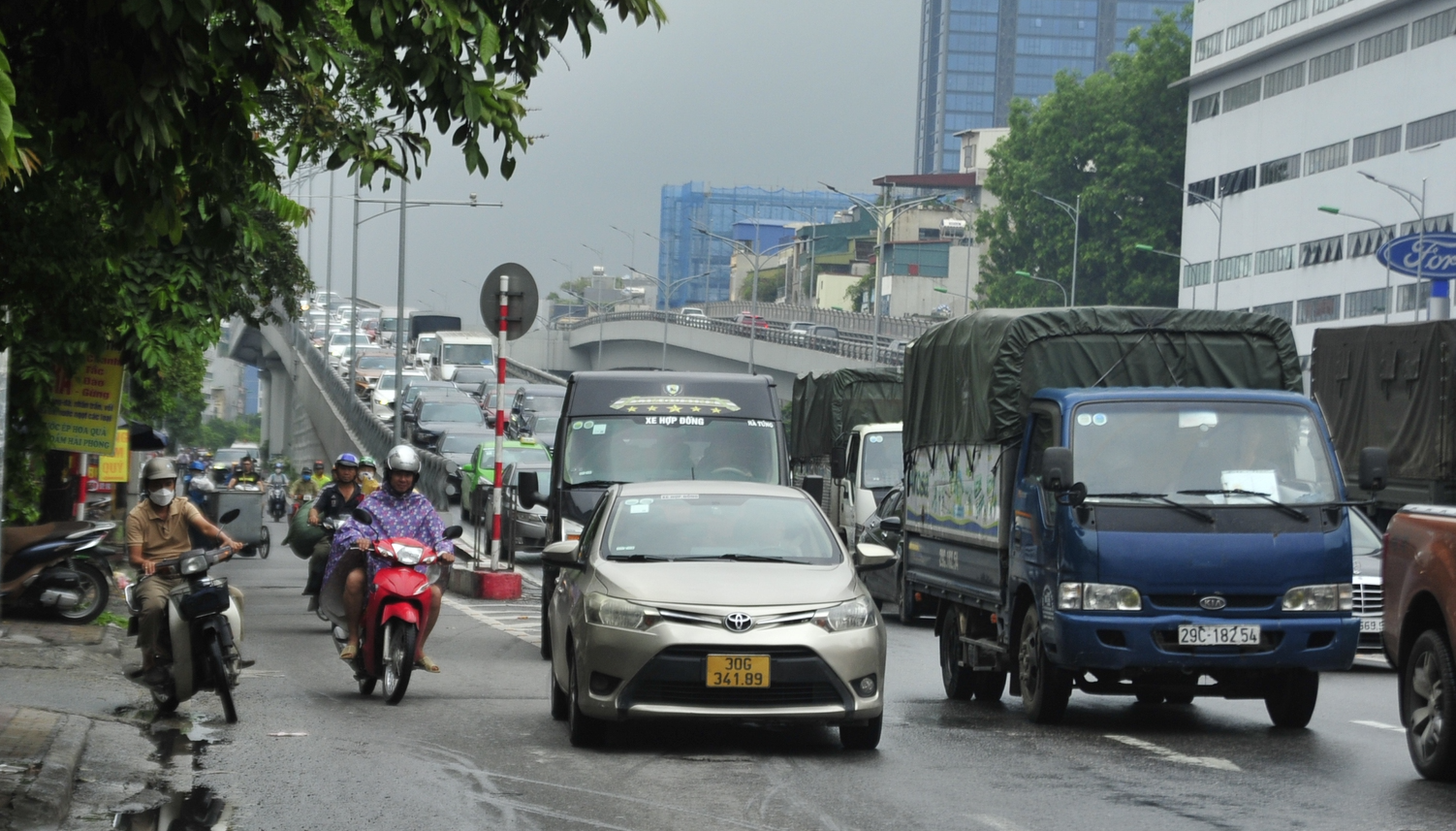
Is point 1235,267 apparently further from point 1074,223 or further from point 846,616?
point 846,616

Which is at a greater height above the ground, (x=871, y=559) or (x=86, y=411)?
(x=86, y=411)

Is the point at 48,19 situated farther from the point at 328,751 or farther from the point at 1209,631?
the point at 1209,631

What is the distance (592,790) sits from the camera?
8.68m

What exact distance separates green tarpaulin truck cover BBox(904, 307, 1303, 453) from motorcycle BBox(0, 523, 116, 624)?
871 centimetres

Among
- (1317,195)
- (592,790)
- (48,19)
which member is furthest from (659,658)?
(1317,195)

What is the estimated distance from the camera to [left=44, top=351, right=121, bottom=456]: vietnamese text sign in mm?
18172

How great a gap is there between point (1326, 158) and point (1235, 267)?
815 cm

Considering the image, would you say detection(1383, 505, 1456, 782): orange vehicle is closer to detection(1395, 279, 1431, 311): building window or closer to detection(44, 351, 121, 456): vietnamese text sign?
detection(44, 351, 121, 456): vietnamese text sign

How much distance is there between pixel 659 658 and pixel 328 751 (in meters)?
1.78

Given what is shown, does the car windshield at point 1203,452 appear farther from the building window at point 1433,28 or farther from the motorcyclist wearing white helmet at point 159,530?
the building window at point 1433,28

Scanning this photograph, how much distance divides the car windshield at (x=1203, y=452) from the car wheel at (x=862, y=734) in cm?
222

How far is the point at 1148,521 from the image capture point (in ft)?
36.4

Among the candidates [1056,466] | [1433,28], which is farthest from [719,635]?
[1433,28]

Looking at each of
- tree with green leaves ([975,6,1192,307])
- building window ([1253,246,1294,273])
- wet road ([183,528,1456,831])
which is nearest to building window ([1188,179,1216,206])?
tree with green leaves ([975,6,1192,307])
